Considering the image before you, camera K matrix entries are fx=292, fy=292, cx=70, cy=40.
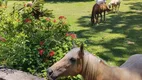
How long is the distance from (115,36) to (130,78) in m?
7.01

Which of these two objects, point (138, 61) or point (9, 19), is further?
point (9, 19)

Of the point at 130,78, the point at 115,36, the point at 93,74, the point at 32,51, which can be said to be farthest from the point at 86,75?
the point at 115,36

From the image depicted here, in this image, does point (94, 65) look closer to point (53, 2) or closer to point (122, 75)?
point (122, 75)

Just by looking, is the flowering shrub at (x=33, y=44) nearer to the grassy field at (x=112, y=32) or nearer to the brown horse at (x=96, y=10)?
the grassy field at (x=112, y=32)

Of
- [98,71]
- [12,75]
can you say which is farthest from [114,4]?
[98,71]

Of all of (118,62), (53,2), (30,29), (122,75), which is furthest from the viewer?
(53,2)

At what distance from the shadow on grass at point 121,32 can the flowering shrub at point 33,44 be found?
75.0 inches

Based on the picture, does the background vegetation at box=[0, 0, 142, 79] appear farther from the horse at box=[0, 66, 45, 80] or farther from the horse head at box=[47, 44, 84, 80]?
the horse head at box=[47, 44, 84, 80]

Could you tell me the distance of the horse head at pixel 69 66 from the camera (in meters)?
3.52

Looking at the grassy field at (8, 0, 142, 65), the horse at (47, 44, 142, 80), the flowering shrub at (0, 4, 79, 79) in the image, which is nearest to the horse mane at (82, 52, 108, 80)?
the horse at (47, 44, 142, 80)

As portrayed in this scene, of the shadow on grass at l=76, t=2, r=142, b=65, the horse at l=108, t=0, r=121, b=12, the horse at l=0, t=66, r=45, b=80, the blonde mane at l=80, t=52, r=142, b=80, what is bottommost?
the shadow on grass at l=76, t=2, r=142, b=65

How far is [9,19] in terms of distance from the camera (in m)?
7.36

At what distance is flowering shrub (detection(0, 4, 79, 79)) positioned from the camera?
6.20 m

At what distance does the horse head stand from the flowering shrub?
8.18ft
